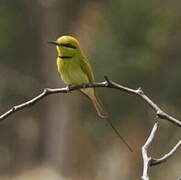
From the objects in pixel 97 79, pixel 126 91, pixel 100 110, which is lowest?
pixel 97 79

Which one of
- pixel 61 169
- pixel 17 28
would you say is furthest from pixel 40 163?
pixel 17 28

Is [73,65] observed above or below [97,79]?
above

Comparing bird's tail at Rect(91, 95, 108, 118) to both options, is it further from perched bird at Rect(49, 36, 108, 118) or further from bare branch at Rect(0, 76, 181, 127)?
bare branch at Rect(0, 76, 181, 127)

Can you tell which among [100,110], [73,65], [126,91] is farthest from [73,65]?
[126,91]

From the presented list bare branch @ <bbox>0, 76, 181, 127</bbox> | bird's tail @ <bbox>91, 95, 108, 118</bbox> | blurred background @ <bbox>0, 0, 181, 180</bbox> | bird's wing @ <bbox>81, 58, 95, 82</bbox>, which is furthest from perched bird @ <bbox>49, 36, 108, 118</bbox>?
blurred background @ <bbox>0, 0, 181, 180</bbox>

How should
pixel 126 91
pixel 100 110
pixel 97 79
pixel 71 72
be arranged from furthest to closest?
pixel 97 79
pixel 71 72
pixel 100 110
pixel 126 91

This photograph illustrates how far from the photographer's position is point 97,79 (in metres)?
7.50

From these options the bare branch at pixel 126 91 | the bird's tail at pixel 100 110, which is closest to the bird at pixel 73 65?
the bird's tail at pixel 100 110

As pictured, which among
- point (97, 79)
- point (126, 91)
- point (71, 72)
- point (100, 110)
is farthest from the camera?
point (97, 79)

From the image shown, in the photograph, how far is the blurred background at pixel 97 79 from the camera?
8.17 metres

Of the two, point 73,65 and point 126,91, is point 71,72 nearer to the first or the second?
point 73,65

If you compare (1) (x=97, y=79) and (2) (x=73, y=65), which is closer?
(2) (x=73, y=65)

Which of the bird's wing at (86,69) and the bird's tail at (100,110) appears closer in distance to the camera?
the bird's tail at (100,110)

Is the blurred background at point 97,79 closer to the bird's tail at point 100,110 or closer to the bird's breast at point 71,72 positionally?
the bird's breast at point 71,72
